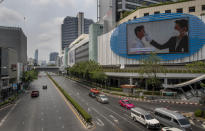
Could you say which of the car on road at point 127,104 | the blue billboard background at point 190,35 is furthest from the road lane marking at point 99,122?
the blue billboard background at point 190,35

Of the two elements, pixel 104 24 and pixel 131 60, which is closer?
pixel 131 60

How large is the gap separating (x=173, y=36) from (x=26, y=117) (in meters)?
56.7

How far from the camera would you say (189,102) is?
36.8 m

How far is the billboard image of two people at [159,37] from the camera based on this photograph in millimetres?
55812

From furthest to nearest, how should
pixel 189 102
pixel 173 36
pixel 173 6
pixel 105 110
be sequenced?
pixel 173 6 < pixel 173 36 < pixel 189 102 < pixel 105 110

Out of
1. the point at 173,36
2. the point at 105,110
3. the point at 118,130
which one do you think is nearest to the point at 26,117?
the point at 105,110

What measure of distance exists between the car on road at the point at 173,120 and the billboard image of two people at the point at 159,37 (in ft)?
140

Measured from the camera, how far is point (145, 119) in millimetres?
21000

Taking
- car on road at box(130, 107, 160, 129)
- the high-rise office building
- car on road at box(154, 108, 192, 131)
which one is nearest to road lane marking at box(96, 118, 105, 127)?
car on road at box(130, 107, 160, 129)

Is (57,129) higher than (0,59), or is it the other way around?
(0,59)

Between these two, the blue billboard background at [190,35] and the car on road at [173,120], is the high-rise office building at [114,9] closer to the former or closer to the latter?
the blue billboard background at [190,35]

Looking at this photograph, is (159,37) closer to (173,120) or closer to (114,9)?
(114,9)

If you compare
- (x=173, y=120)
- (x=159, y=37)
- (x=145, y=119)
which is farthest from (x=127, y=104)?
(x=159, y=37)

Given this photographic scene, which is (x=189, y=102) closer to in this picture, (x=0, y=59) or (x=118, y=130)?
(x=118, y=130)
